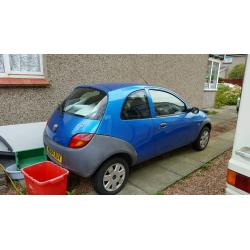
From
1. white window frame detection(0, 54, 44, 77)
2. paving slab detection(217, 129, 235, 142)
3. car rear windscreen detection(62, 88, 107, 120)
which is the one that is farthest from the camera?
paving slab detection(217, 129, 235, 142)

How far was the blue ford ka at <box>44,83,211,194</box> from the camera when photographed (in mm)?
2770

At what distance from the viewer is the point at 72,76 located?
505 cm

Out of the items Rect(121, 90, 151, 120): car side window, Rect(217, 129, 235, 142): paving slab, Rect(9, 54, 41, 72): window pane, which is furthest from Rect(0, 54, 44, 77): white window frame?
Rect(217, 129, 235, 142): paving slab

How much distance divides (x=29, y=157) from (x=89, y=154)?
1632 millimetres

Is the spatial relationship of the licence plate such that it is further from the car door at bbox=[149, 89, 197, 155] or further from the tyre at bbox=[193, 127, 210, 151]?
the tyre at bbox=[193, 127, 210, 151]

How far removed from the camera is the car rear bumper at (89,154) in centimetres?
273

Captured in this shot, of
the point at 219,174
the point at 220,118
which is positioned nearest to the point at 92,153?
the point at 219,174

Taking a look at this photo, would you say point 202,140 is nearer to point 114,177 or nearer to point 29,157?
point 114,177

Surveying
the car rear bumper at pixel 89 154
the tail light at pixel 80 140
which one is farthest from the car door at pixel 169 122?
the tail light at pixel 80 140

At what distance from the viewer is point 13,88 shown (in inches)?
165

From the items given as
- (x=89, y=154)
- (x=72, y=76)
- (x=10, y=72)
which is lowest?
(x=89, y=154)

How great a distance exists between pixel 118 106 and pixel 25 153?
1912 mm

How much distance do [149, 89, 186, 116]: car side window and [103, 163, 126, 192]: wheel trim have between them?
3.66 ft

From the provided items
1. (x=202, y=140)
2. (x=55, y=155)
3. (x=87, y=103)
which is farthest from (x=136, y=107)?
(x=202, y=140)
